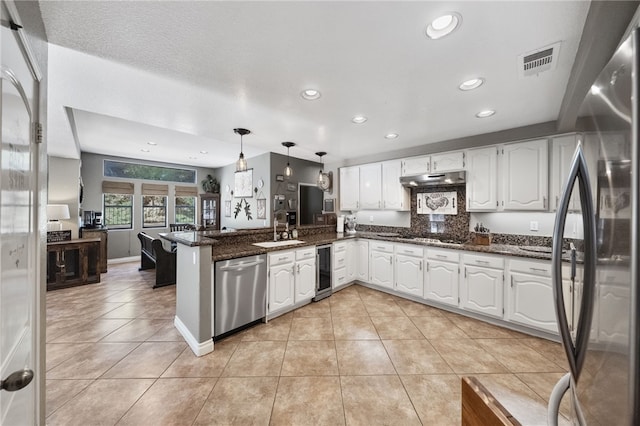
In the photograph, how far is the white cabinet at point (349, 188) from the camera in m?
4.81

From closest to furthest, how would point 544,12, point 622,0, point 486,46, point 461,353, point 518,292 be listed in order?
point 622,0, point 544,12, point 486,46, point 461,353, point 518,292

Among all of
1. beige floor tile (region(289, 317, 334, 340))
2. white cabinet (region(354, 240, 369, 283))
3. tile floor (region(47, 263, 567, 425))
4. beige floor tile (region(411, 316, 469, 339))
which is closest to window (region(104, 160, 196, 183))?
tile floor (region(47, 263, 567, 425))

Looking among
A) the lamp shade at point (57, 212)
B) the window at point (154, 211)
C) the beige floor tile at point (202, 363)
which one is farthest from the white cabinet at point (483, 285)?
the window at point (154, 211)

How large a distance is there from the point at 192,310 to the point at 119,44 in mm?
2304

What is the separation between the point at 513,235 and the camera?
322 centimetres

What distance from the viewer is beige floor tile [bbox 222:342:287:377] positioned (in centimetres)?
202

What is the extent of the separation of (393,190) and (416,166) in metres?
0.58

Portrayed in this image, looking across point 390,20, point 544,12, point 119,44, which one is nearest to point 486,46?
point 544,12

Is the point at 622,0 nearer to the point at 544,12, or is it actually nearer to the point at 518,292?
the point at 544,12

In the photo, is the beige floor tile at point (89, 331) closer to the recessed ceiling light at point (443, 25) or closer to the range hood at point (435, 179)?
the recessed ceiling light at point (443, 25)

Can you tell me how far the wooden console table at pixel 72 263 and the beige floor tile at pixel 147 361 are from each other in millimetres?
3118

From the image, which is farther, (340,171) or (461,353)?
(340,171)

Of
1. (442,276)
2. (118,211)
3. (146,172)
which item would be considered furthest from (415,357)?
(146,172)

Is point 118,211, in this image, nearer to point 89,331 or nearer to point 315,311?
point 89,331
